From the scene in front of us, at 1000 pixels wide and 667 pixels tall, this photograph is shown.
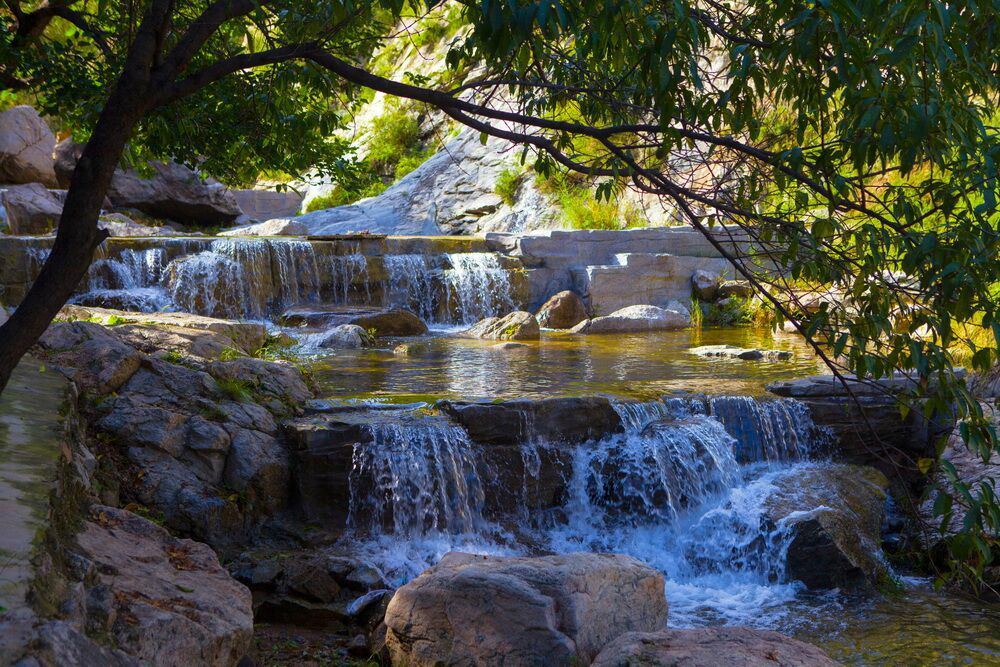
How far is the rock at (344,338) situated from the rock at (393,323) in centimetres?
43

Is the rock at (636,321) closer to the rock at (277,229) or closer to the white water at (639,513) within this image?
the white water at (639,513)

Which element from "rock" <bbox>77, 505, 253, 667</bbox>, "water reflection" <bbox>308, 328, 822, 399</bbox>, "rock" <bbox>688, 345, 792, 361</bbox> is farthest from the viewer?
"rock" <bbox>688, 345, 792, 361</bbox>

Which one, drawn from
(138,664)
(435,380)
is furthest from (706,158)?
(435,380)

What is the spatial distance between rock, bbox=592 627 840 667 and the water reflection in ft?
13.8

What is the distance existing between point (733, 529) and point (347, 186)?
154 inches

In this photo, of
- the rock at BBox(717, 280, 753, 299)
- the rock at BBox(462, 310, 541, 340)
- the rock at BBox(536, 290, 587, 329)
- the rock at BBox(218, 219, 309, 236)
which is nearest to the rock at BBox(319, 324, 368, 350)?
the rock at BBox(462, 310, 541, 340)

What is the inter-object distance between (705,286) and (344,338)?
704cm

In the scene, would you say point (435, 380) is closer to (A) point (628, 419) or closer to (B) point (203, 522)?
(A) point (628, 419)

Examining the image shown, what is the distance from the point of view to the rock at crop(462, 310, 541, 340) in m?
12.5

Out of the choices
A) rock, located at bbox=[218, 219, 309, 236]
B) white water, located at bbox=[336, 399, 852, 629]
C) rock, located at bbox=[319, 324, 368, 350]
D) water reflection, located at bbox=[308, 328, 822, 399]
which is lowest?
white water, located at bbox=[336, 399, 852, 629]

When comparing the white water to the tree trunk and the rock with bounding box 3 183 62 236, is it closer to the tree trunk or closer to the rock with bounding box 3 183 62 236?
the tree trunk

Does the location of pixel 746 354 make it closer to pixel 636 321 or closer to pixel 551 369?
pixel 551 369

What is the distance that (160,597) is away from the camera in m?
3.48

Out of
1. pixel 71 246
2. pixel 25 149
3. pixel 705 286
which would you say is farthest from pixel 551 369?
pixel 25 149
